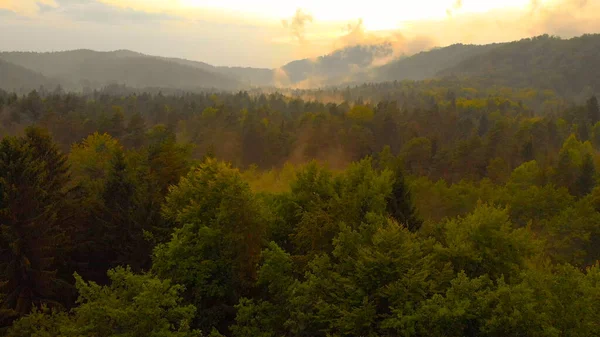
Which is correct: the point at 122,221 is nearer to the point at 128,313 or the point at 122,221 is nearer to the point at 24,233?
the point at 24,233

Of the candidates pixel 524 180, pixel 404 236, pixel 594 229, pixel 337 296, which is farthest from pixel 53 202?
pixel 524 180

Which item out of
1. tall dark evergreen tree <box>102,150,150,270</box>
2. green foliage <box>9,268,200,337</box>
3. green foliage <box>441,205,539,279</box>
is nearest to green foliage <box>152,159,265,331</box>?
green foliage <box>9,268,200,337</box>

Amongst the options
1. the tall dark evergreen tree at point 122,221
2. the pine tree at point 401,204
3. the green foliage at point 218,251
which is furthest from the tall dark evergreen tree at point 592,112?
the tall dark evergreen tree at point 122,221

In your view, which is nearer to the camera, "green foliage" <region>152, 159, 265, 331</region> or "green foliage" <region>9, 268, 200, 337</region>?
"green foliage" <region>9, 268, 200, 337</region>

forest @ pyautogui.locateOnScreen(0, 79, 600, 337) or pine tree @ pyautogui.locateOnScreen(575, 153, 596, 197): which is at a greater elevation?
forest @ pyautogui.locateOnScreen(0, 79, 600, 337)

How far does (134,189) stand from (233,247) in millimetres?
11838

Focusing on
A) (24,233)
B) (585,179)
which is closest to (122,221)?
(24,233)

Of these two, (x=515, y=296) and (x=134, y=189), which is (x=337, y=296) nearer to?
(x=515, y=296)

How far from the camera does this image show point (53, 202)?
95.4 feet

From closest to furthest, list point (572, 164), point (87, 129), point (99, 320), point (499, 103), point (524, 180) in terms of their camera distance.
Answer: point (99, 320) < point (524, 180) < point (572, 164) < point (87, 129) < point (499, 103)

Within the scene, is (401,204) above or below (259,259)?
above

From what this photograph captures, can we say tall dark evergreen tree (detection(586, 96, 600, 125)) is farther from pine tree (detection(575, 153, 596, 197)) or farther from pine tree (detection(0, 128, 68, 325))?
pine tree (detection(0, 128, 68, 325))

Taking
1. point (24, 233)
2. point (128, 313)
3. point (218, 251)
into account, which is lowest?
point (218, 251)

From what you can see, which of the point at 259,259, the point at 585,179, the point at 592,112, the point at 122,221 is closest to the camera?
the point at 259,259
